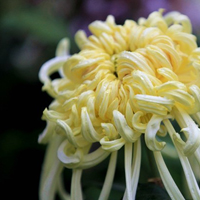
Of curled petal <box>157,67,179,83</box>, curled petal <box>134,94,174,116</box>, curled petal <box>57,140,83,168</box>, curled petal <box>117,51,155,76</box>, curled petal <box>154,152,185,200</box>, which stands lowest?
curled petal <box>154,152,185,200</box>

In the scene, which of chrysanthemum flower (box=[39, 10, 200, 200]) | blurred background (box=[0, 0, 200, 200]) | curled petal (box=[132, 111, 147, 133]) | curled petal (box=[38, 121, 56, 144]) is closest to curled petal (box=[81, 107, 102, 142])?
chrysanthemum flower (box=[39, 10, 200, 200])

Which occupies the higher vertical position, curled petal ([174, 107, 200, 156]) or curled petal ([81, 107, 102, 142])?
curled petal ([81, 107, 102, 142])

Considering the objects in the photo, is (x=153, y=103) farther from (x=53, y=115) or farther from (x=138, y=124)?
(x=53, y=115)

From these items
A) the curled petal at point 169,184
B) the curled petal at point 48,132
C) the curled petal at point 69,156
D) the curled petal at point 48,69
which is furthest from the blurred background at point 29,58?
the curled petal at point 169,184

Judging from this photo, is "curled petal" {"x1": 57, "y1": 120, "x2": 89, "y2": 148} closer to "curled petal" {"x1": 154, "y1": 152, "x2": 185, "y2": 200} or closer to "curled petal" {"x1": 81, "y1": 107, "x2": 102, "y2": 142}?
"curled petal" {"x1": 81, "y1": 107, "x2": 102, "y2": 142}

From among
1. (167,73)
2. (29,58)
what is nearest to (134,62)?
(167,73)

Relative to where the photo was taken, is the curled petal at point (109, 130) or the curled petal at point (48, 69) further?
the curled petal at point (48, 69)

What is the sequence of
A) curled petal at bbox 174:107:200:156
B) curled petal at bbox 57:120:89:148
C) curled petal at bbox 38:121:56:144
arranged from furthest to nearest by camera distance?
curled petal at bbox 38:121:56:144
curled petal at bbox 57:120:89:148
curled petal at bbox 174:107:200:156

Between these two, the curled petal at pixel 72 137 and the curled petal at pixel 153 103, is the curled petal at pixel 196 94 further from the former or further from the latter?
the curled petal at pixel 72 137

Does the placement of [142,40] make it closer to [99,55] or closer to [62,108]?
[99,55]
